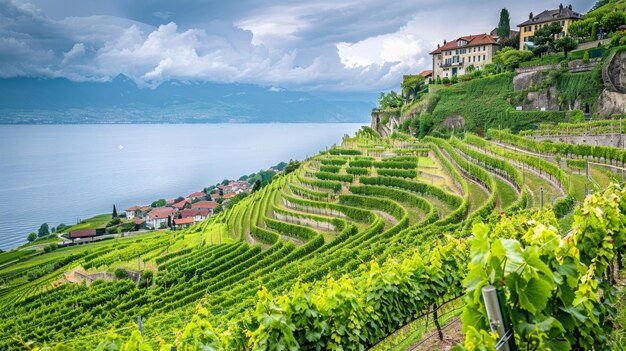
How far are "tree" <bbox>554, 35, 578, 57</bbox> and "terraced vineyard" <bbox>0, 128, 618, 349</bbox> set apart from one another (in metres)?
22.7

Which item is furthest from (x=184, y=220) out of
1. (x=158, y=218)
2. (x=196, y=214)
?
(x=158, y=218)

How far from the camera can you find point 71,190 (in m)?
151

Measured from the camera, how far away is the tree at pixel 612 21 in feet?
204

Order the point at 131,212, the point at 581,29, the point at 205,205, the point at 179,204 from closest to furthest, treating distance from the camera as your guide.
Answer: the point at 581,29 < the point at 205,205 < the point at 131,212 < the point at 179,204

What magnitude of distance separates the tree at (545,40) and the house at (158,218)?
72738 millimetres

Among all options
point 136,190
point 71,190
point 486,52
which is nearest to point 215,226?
point 486,52

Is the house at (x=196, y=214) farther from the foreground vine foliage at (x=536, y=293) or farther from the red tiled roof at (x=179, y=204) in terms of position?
the foreground vine foliage at (x=536, y=293)

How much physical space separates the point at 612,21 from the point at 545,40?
8.49 m

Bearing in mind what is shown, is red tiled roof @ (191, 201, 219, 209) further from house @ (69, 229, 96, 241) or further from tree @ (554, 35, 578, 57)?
tree @ (554, 35, 578, 57)

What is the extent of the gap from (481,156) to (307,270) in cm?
2186

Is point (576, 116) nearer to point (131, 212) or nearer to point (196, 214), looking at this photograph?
point (196, 214)

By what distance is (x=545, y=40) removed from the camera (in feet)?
224

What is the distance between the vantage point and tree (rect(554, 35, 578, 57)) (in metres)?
64.2

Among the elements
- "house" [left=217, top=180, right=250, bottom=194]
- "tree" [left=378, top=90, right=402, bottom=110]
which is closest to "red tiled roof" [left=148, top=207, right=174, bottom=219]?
"house" [left=217, top=180, right=250, bottom=194]
